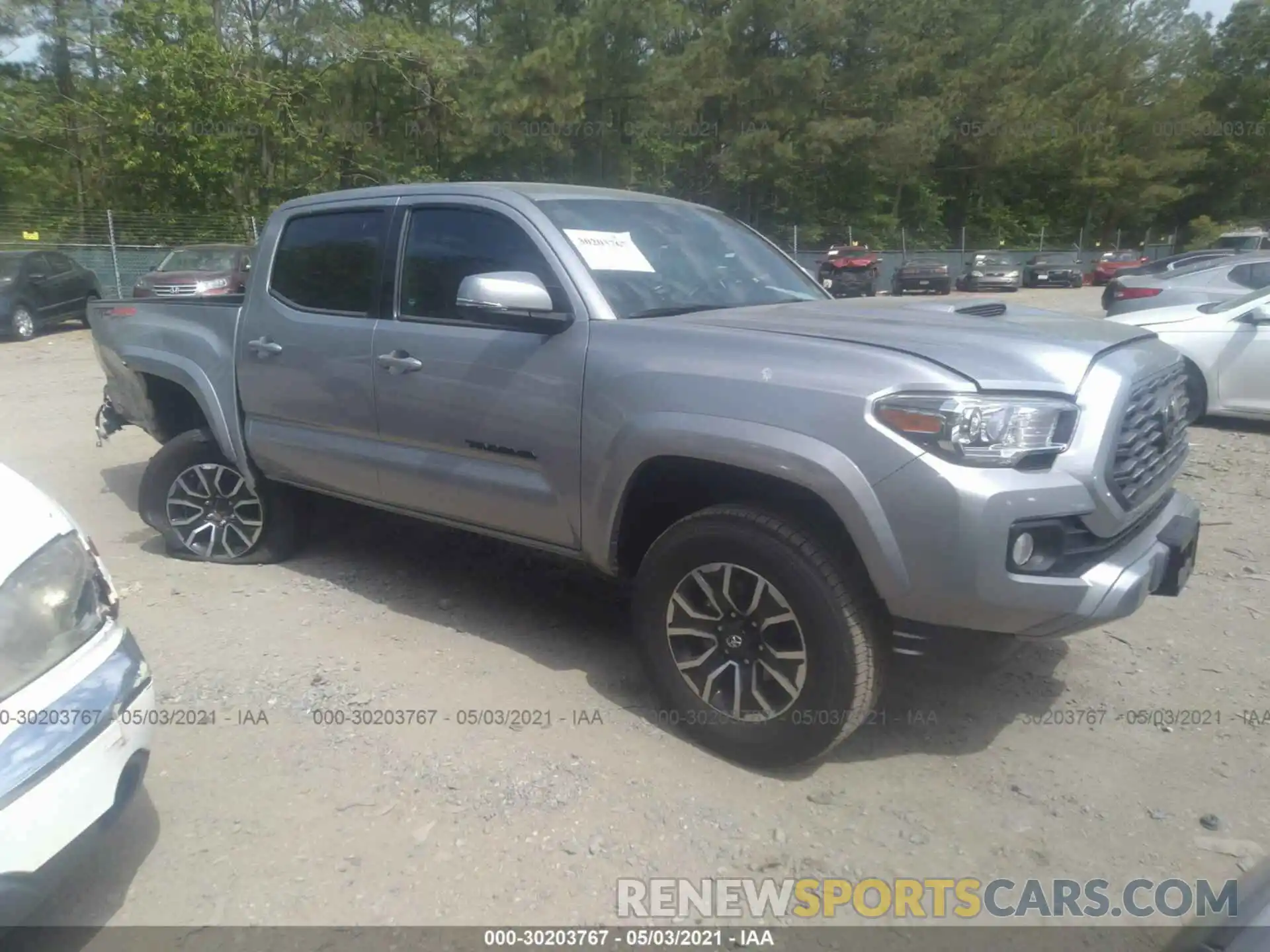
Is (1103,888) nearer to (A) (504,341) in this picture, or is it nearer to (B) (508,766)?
(B) (508,766)

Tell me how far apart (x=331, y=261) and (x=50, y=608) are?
2522 mm

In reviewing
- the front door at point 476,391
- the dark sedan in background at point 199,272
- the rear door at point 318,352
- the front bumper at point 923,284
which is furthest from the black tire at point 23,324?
the front bumper at point 923,284

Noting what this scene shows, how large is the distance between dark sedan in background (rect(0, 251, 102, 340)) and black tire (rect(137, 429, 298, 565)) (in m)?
14.2

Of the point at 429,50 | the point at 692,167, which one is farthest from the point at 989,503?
the point at 692,167

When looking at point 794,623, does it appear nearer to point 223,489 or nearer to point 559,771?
point 559,771

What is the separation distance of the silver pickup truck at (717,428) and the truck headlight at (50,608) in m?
1.50

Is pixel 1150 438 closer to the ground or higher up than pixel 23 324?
higher up

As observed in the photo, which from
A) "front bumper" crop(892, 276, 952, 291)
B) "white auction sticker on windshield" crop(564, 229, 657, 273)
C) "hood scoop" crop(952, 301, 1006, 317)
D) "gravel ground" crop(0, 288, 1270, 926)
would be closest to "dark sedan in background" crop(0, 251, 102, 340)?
"gravel ground" crop(0, 288, 1270, 926)

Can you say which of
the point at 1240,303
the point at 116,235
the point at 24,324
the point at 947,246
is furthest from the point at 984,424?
the point at 947,246

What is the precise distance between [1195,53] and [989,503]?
57.7m

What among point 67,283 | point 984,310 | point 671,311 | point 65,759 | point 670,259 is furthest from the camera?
point 67,283

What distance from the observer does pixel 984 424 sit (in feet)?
9.32
